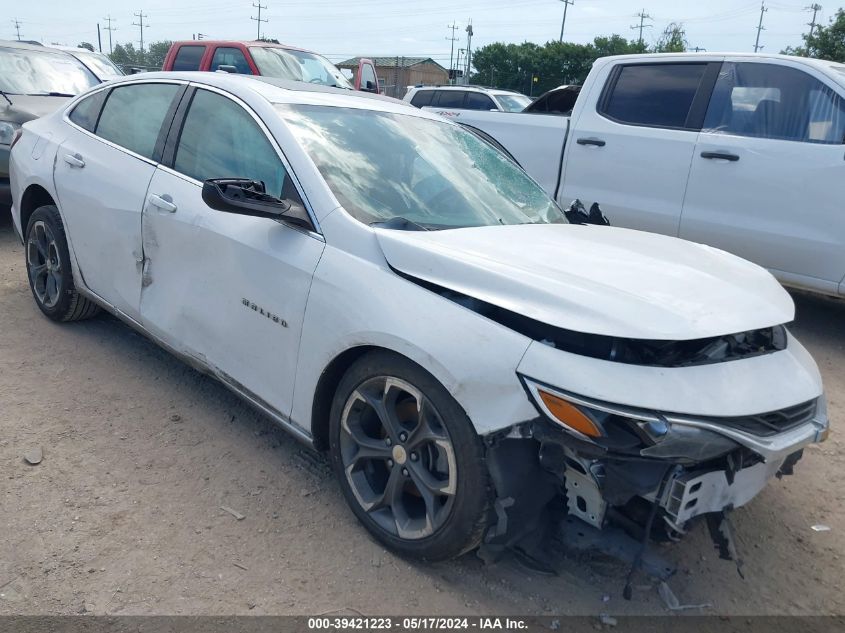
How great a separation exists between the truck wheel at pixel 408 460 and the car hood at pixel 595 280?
0.39m

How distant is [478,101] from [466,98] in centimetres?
33

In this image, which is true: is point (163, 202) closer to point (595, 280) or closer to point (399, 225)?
point (399, 225)

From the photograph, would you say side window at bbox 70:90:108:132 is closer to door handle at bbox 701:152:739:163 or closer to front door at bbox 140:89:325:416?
front door at bbox 140:89:325:416

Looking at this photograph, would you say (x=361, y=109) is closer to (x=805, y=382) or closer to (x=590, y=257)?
(x=590, y=257)

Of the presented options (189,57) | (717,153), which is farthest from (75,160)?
(189,57)

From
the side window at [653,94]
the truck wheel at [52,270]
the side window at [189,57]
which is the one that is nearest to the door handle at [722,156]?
the side window at [653,94]

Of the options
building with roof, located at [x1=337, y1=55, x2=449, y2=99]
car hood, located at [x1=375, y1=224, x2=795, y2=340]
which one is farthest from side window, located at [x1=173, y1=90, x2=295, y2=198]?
building with roof, located at [x1=337, y1=55, x2=449, y2=99]

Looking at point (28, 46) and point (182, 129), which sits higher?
point (28, 46)

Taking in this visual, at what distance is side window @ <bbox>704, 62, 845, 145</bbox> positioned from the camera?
5.08m

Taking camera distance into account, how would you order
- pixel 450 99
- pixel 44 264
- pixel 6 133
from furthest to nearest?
1. pixel 450 99
2. pixel 6 133
3. pixel 44 264

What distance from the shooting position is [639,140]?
19.4ft

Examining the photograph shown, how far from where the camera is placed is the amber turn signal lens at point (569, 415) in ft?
7.21

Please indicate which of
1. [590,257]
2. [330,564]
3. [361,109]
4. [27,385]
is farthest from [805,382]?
[27,385]

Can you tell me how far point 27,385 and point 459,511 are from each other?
275cm
